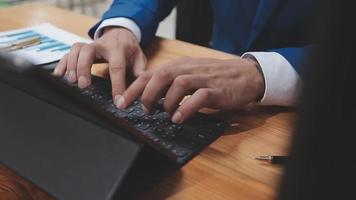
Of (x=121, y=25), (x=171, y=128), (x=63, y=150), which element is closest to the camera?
(x=63, y=150)

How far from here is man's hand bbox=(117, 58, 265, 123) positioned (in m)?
0.61

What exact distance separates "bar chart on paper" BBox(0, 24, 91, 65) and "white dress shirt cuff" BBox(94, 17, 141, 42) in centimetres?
3

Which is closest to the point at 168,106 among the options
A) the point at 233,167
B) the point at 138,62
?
the point at 233,167

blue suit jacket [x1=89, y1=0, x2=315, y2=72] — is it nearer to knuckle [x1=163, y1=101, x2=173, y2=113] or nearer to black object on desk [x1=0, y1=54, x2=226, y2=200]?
knuckle [x1=163, y1=101, x2=173, y2=113]

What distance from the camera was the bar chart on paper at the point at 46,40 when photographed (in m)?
0.88

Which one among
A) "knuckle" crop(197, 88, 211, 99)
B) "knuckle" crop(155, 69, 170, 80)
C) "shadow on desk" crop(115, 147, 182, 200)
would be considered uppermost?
"knuckle" crop(155, 69, 170, 80)

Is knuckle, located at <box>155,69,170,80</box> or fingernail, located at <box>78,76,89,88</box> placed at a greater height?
knuckle, located at <box>155,69,170,80</box>

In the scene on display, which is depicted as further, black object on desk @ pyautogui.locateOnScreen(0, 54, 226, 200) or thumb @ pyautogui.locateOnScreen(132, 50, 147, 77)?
thumb @ pyautogui.locateOnScreen(132, 50, 147, 77)

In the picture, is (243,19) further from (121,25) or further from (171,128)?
(171,128)

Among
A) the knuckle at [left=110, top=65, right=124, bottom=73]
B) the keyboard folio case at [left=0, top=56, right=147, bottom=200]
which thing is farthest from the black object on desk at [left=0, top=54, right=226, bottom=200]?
the knuckle at [left=110, top=65, right=124, bottom=73]

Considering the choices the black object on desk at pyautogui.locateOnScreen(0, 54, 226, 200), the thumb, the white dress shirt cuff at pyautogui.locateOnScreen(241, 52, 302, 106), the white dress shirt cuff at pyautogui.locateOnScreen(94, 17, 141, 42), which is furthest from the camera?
the white dress shirt cuff at pyautogui.locateOnScreen(94, 17, 141, 42)

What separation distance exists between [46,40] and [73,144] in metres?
0.57

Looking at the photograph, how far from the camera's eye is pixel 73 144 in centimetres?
47

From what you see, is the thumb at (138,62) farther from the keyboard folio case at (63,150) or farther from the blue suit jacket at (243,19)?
the keyboard folio case at (63,150)
